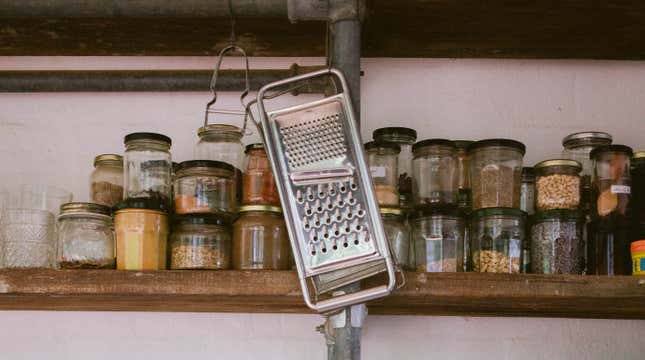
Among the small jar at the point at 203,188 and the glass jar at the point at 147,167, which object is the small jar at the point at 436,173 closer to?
the small jar at the point at 203,188

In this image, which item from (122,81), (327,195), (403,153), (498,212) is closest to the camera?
(327,195)

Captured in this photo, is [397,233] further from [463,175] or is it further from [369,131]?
[369,131]

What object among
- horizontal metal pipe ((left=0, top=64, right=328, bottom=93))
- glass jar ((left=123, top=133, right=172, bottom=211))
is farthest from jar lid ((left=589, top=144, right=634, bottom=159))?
glass jar ((left=123, top=133, right=172, bottom=211))

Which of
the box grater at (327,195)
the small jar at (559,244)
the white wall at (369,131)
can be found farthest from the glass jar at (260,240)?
the small jar at (559,244)

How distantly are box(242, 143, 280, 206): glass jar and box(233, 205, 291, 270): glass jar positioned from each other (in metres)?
0.03

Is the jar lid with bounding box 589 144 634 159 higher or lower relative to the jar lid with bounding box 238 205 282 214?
higher

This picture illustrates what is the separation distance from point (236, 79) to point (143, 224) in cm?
52

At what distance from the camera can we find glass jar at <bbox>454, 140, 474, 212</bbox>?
161 cm

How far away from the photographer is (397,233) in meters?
1.52

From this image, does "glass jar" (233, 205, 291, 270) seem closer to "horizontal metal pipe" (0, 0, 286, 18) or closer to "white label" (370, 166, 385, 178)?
"white label" (370, 166, 385, 178)

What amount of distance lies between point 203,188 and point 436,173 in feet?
1.58

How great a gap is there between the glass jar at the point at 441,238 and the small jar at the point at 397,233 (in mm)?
30

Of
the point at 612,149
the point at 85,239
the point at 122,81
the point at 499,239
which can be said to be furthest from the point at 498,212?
the point at 122,81

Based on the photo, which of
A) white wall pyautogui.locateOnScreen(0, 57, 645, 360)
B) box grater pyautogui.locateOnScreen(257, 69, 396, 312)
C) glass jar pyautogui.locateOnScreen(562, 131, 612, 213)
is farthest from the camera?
white wall pyautogui.locateOnScreen(0, 57, 645, 360)
